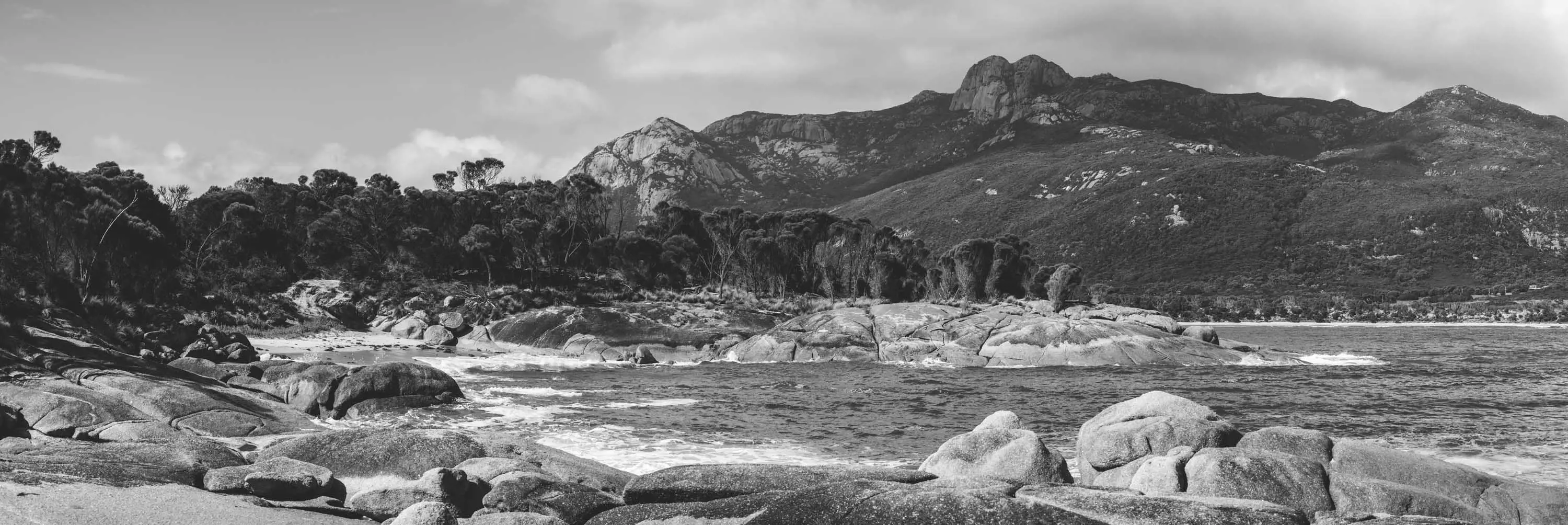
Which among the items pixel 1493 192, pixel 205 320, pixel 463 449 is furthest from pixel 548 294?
pixel 1493 192

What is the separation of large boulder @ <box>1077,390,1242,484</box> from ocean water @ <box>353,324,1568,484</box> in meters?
4.48

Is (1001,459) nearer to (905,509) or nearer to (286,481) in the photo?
(905,509)

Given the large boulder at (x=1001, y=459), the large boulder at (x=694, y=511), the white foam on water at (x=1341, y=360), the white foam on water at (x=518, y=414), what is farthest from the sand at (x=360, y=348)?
the white foam on water at (x=1341, y=360)

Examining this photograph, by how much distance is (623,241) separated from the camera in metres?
80.8

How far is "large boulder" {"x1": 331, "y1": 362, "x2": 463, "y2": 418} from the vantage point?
23.2 meters

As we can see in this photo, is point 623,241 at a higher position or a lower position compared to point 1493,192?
lower

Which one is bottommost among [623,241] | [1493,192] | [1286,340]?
[1286,340]

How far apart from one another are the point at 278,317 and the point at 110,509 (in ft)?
173

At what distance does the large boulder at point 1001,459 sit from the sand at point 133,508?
798 cm

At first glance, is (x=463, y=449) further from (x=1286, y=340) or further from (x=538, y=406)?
(x=1286, y=340)

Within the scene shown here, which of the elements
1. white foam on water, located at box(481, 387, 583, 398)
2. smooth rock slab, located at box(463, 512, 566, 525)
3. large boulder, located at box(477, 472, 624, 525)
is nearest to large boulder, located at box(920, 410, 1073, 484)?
large boulder, located at box(477, 472, 624, 525)

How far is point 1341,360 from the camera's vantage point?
154 feet

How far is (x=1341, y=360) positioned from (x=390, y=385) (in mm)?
48448

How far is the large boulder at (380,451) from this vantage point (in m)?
12.3
